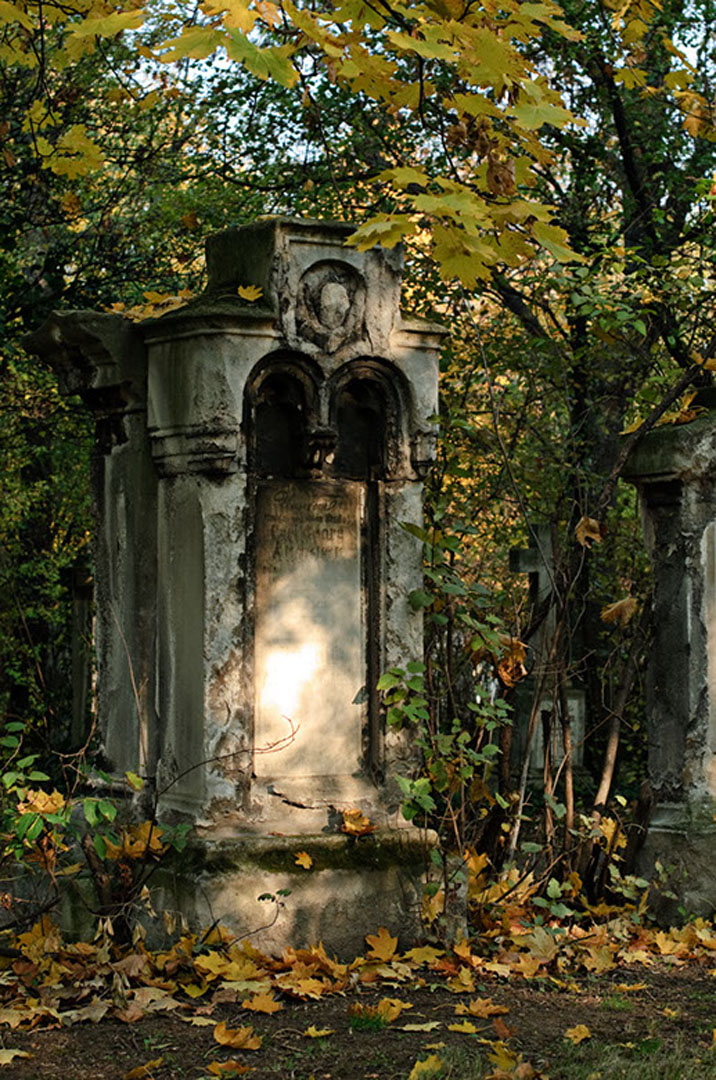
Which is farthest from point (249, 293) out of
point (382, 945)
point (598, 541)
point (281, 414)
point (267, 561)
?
point (382, 945)

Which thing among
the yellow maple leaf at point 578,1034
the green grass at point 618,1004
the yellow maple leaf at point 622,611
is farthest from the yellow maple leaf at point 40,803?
the yellow maple leaf at point 622,611

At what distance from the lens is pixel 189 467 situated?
531 centimetres

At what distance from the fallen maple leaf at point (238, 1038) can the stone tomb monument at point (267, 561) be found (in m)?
0.86

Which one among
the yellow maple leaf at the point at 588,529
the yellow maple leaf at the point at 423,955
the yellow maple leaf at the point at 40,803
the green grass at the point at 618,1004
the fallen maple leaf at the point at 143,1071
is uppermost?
the yellow maple leaf at the point at 588,529

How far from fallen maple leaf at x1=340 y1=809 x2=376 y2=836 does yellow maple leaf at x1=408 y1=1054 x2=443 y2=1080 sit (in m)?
1.46

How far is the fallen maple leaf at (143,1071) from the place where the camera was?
375cm

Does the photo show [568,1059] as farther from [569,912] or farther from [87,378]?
[87,378]

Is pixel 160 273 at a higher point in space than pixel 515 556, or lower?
higher

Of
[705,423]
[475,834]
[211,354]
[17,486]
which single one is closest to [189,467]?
[211,354]

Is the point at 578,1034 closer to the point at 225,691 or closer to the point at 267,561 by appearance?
the point at 225,691

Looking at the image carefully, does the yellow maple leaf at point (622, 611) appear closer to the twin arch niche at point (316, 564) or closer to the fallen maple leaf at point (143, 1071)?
the twin arch niche at point (316, 564)

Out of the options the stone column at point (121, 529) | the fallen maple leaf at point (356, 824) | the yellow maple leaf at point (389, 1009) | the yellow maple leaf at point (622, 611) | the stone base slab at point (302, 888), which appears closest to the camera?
the yellow maple leaf at point (389, 1009)

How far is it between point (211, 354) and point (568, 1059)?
2.73 metres

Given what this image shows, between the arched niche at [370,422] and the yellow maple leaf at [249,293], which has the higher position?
the yellow maple leaf at [249,293]
